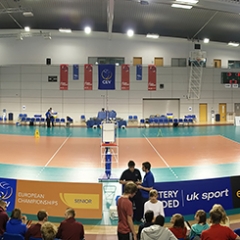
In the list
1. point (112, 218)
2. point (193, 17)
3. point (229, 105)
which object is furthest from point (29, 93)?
point (112, 218)

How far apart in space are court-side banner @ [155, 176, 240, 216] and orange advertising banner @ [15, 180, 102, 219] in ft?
5.43

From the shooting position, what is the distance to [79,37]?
38406 millimetres

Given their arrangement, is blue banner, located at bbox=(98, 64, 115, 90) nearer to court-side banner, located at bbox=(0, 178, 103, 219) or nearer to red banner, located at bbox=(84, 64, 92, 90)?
red banner, located at bbox=(84, 64, 92, 90)

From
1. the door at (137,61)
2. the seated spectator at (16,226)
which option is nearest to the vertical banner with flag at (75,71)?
the door at (137,61)

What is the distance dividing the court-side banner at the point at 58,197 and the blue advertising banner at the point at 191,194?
164 centimetres

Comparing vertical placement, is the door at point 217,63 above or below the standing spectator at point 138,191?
above

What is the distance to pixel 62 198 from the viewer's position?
8.41m

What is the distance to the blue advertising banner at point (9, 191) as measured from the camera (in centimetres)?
870

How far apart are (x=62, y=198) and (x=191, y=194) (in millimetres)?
3354

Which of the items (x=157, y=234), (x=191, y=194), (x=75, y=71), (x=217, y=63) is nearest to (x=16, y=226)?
(x=157, y=234)

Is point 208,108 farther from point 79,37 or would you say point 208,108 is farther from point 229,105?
point 79,37

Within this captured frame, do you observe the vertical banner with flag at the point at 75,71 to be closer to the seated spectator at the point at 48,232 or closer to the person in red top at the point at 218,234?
the seated spectator at the point at 48,232

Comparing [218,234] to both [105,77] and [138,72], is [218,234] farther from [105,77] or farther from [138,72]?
[138,72]

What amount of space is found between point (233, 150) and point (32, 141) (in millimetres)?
12976
